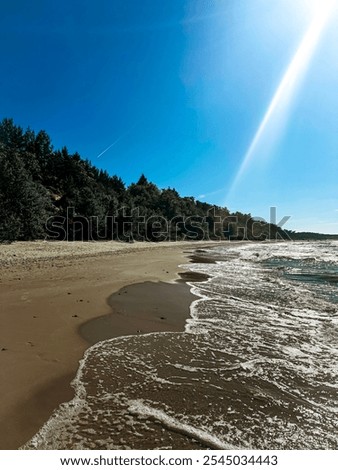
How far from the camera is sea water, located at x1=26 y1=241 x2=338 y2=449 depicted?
2.52 meters

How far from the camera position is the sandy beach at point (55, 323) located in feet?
9.81

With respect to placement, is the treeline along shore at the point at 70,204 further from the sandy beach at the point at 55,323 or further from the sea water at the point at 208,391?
the sea water at the point at 208,391

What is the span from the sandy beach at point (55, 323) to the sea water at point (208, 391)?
0.29 metres

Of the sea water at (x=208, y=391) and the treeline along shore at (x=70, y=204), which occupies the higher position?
the treeline along shore at (x=70, y=204)

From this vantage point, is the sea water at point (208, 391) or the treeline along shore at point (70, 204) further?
the treeline along shore at point (70, 204)

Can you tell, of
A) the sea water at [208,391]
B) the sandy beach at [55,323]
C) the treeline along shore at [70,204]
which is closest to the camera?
the sea water at [208,391]

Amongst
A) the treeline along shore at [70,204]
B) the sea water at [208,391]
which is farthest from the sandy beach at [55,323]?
the treeline along shore at [70,204]

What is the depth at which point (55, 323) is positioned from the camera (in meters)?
5.59

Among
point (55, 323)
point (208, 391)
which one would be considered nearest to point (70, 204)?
point (55, 323)

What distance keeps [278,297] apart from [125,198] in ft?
180

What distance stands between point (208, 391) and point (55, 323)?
3.73 m

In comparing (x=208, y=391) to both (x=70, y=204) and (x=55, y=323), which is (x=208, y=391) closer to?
(x=55, y=323)

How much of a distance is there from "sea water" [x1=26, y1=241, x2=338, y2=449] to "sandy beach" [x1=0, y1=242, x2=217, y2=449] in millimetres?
292
